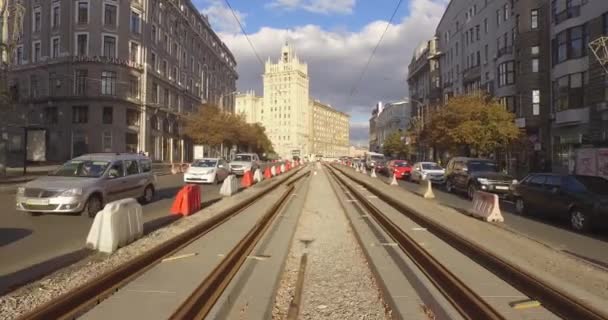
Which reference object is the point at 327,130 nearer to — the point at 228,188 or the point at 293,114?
the point at 293,114

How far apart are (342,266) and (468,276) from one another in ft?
6.32

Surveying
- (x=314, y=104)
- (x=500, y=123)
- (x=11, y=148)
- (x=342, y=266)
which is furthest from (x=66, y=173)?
(x=314, y=104)

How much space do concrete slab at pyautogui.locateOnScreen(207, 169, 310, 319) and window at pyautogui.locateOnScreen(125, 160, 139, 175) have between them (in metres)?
5.97

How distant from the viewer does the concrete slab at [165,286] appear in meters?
5.49

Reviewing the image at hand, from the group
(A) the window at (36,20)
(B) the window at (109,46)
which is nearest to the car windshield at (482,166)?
(B) the window at (109,46)

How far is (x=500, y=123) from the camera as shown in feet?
121

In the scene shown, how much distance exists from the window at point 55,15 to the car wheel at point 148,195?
45.9 meters

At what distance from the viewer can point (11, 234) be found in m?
10.6

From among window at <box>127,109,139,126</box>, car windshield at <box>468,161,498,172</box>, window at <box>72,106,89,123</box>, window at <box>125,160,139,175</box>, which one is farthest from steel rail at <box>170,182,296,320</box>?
window at <box>127,109,139,126</box>

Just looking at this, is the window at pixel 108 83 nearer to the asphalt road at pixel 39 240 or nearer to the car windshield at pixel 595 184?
the asphalt road at pixel 39 240

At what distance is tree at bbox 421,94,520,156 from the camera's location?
1446 inches

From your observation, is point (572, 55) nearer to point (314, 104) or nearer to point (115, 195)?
point (115, 195)

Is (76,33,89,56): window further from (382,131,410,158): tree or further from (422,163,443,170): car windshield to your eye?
(382,131,410,158): tree

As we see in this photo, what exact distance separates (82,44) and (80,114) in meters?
7.49
